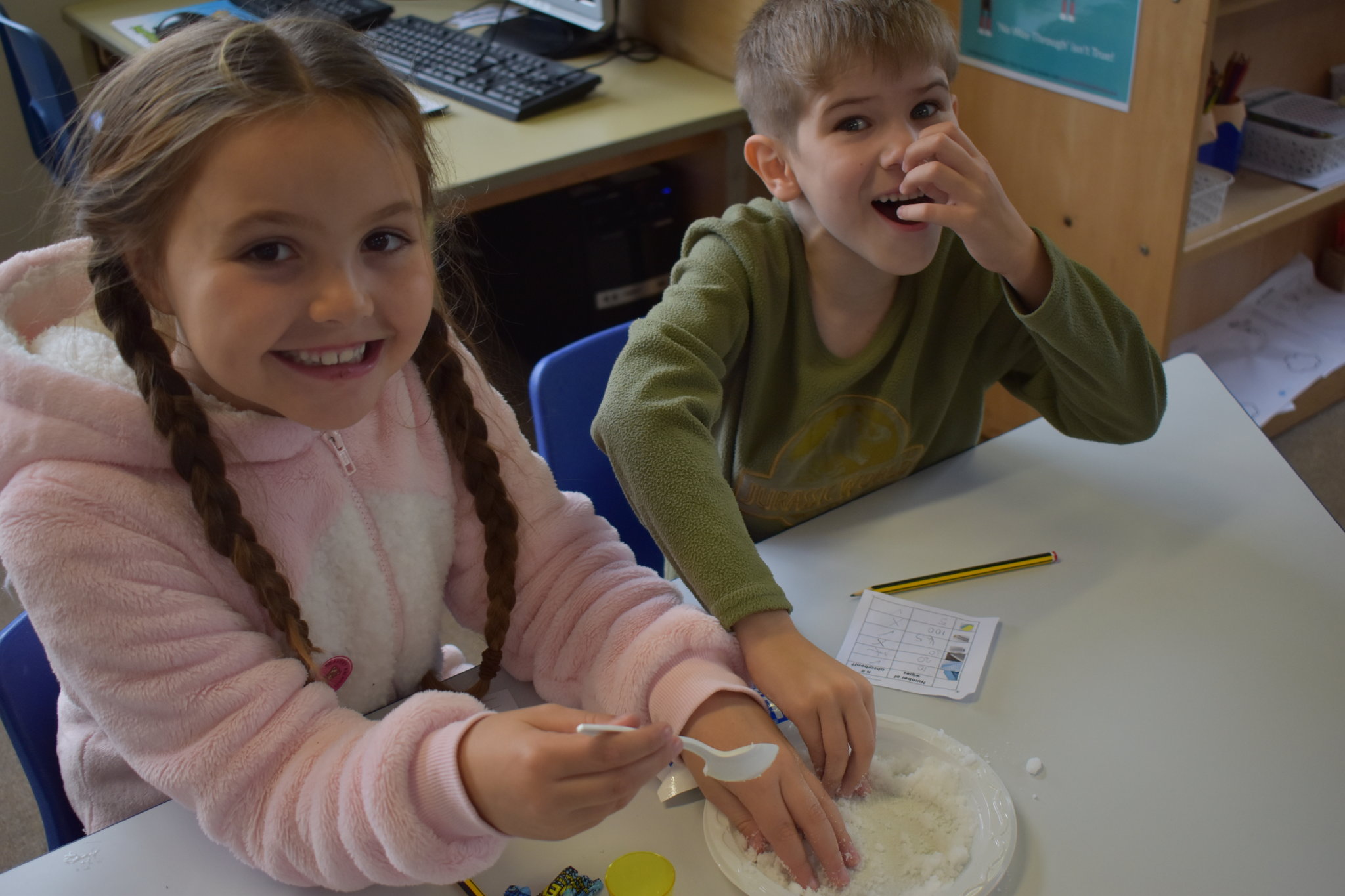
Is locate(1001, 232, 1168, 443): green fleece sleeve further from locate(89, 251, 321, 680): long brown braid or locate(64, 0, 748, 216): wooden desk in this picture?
locate(64, 0, 748, 216): wooden desk

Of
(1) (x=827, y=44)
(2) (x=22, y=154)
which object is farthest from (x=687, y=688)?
(2) (x=22, y=154)

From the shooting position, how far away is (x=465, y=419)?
3.11 ft

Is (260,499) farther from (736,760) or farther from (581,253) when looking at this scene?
(581,253)

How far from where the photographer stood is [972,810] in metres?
0.75

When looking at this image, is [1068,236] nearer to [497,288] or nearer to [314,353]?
[497,288]

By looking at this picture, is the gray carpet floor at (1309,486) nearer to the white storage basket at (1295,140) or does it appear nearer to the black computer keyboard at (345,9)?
the white storage basket at (1295,140)

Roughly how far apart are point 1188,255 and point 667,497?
136 centimetres

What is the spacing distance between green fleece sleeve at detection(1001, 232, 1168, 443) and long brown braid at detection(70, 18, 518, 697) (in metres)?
0.60

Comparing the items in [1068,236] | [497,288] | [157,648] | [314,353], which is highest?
[314,353]

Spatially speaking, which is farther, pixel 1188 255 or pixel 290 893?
pixel 1188 255

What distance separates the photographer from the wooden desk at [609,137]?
5.91 ft

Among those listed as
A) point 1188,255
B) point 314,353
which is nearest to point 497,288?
point 1188,255

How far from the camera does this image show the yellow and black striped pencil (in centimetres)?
97

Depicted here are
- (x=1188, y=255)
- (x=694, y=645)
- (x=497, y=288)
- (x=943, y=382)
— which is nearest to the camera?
(x=694, y=645)
